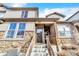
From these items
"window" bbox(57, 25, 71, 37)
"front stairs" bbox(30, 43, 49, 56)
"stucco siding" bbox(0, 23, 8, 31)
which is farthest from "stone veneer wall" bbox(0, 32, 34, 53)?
"window" bbox(57, 25, 71, 37)

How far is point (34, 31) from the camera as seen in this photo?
13.6ft

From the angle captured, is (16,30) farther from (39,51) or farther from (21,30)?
(39,51)

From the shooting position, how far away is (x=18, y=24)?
4.19 meters

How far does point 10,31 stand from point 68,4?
2121mm

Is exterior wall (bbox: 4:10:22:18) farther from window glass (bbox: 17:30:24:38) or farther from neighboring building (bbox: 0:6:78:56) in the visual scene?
window glass (bbox: 17:30:24:38)

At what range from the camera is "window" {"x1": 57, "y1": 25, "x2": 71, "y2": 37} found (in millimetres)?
4095

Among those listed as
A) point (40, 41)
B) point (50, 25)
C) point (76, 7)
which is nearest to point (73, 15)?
point (76, 7)

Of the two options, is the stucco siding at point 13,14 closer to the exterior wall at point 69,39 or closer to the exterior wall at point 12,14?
the exterior wall at point 12,14

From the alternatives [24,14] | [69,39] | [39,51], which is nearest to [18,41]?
[39,51]

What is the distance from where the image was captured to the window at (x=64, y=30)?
4.10 m

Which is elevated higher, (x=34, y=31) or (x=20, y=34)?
(x=34, y=31)

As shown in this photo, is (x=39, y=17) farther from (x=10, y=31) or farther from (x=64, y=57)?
(x=64, y=57)

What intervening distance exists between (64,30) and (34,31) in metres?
1.10

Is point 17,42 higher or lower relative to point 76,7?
lower
